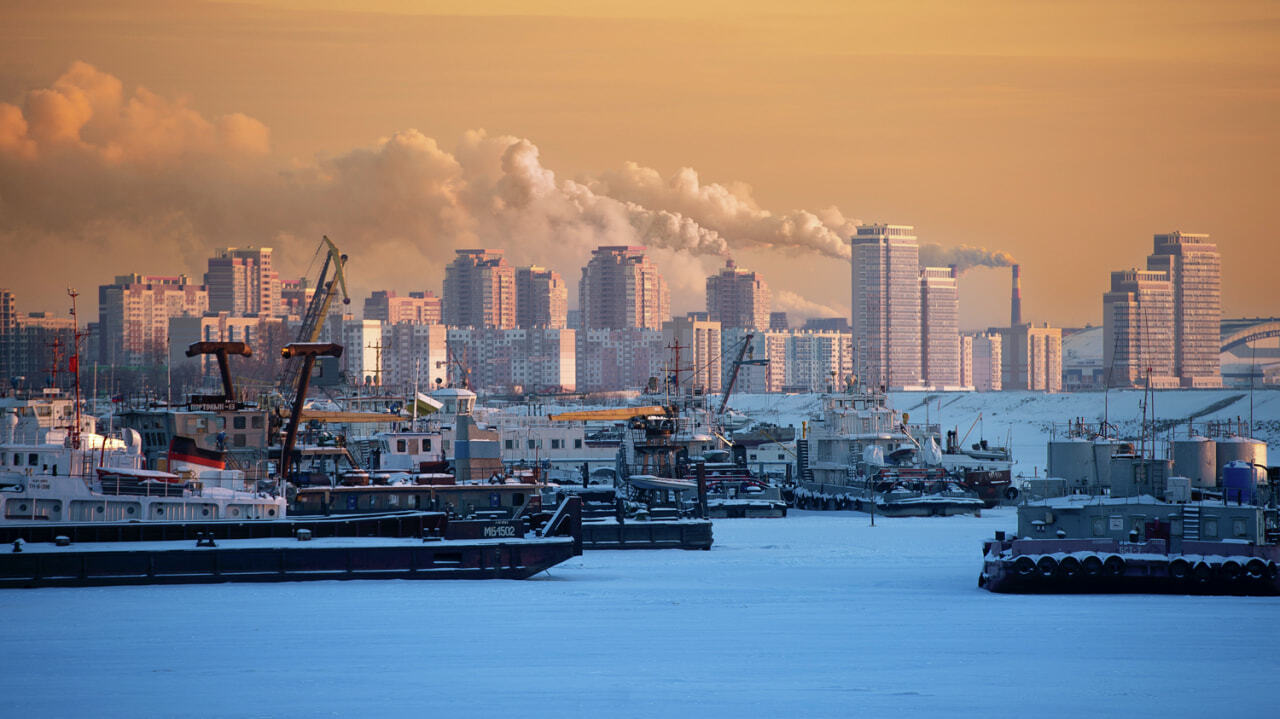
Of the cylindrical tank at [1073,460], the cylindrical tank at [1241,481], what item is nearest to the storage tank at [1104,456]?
the cylindrical tank at [1073,460]

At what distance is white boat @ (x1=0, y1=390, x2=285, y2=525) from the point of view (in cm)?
3688

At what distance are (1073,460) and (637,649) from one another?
82.1 feet

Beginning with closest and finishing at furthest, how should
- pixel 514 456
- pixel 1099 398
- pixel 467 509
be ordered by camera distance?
pixel 467 509
pixel 514 456
pixel 1099 398

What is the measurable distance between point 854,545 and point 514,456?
33219 millimetres

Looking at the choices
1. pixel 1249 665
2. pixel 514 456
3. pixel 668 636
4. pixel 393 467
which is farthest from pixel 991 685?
pixel 514 456

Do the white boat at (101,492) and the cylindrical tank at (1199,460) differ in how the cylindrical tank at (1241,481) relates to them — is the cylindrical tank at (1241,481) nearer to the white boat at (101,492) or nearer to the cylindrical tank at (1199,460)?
the cylindrical tank at (1199,460)

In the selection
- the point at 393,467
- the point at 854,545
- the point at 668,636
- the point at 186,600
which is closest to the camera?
the point at 668,636

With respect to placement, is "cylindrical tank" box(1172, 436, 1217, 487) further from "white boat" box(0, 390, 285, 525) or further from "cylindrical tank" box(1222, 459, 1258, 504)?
"white boat" box(0, 390, 285, 525)

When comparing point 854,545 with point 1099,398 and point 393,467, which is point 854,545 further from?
point 1099,398

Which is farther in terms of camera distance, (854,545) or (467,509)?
(854,545)

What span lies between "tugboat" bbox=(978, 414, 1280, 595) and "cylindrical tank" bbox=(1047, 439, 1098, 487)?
9.88 m

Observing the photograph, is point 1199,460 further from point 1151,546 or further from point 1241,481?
point 1151,546

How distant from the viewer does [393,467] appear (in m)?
54.9

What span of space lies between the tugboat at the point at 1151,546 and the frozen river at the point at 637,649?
811 mm
